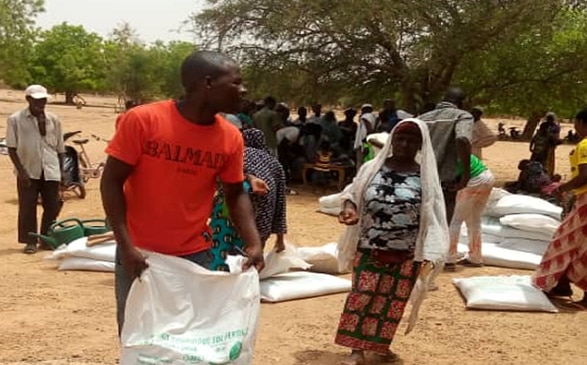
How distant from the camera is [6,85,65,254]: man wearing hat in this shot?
7266 millimetres

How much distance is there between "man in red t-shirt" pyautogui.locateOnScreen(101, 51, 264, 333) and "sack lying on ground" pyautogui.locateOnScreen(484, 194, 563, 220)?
5.53 m

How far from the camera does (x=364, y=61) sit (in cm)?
1388

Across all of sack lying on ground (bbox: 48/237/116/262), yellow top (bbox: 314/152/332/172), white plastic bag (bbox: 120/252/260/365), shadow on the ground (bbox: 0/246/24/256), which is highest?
white plastic bag (bbox: 120/252/260/365)

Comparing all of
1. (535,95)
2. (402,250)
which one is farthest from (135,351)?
(535,95)

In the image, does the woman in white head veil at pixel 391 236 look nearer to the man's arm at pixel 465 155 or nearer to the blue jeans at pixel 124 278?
the blue jeans at pixel 124 278

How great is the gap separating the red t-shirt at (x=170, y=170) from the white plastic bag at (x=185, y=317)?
93 millimetres

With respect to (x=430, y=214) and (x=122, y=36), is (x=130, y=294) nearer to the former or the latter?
(x=430, y=214)

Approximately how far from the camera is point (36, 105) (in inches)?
284

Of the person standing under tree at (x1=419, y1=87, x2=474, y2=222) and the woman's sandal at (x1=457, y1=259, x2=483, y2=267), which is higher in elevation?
the person standing under tree at (x1=419, y1=87, x2=474, y2=222)

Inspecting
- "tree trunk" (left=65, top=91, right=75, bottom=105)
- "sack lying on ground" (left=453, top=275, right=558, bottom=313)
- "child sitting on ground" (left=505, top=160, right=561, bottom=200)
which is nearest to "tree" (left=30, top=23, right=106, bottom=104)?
"tree trunk" (left=65, top=91, right=75, bottom=105)

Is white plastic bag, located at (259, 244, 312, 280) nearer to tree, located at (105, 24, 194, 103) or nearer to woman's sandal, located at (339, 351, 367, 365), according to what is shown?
woman's sandal, located at (339, 351, 367, 365)

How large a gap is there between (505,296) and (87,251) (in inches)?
129

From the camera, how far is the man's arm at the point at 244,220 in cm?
305

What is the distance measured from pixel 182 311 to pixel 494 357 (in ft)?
8.47
